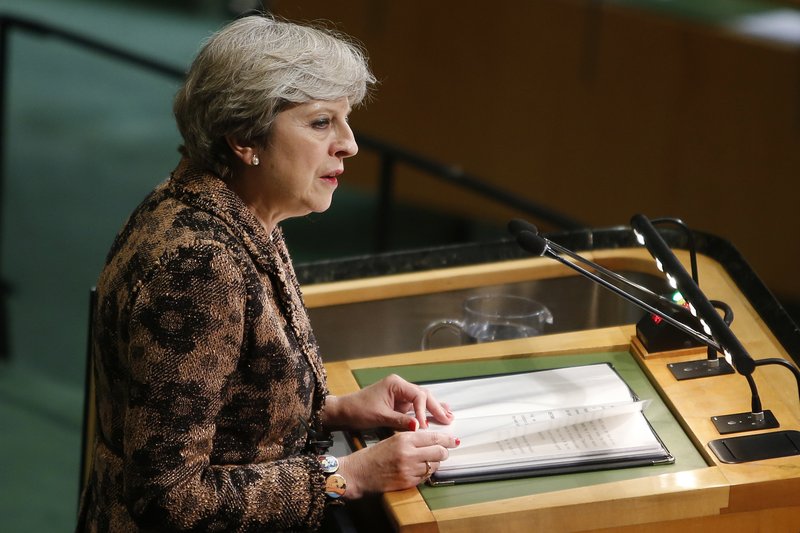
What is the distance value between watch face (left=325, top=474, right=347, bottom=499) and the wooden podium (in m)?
0.07

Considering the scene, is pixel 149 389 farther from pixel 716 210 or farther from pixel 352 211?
pixel 352 211

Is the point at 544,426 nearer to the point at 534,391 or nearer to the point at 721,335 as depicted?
the point at 534,391

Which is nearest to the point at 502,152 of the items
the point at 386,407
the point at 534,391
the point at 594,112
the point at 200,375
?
the point at 594,112

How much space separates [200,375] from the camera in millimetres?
1580

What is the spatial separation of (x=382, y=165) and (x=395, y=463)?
2174 mm

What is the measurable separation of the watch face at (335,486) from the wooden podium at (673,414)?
0.07 m

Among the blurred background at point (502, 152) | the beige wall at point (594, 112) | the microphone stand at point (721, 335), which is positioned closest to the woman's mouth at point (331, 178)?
the microphone stand at point (721, 335)

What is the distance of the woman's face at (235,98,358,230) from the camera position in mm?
1705

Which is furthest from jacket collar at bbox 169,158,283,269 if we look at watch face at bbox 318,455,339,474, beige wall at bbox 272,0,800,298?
beige wall at bbox 272,0,800,298

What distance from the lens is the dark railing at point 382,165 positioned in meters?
3.40

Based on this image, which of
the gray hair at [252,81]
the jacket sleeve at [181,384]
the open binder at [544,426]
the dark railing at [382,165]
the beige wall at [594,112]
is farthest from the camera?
the beige wall at [594,112]

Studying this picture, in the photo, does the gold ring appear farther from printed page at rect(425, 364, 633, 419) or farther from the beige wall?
the beige wall

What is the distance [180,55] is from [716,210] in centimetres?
408

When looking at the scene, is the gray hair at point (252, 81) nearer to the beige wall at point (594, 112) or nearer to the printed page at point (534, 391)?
the printed page at point (534, 391)
